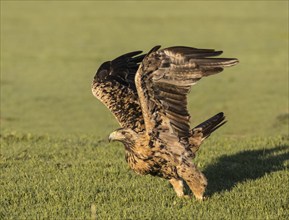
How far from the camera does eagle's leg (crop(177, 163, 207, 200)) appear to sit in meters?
8.67

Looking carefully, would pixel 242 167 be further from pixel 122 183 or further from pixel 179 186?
pixel 179 186

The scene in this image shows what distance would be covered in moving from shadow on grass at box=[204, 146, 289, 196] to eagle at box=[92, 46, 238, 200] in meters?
0.78

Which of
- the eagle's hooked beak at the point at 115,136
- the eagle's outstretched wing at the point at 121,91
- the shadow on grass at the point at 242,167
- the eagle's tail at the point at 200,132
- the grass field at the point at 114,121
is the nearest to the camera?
the eagle's hooked beak at the point at 115,136

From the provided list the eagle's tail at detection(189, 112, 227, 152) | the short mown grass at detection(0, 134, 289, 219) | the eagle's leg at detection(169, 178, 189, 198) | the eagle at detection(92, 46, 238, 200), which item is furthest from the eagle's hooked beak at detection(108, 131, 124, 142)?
the eagle's tail at detection(189, 112, 227, 152)

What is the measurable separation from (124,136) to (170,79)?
0.96 metres

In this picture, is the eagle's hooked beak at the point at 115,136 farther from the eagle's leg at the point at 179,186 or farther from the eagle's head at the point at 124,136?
the eagle's leg at the point at 179,186

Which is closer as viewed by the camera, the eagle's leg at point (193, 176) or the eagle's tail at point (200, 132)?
the eagle's leg at point (193, 176)

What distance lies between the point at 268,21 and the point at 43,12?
15.7m

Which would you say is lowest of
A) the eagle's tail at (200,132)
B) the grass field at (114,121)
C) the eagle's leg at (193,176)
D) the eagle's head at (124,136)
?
the grass field at (114,121)

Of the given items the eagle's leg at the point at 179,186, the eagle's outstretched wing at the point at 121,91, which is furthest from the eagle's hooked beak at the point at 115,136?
the eagle's leg at the point at 179,186

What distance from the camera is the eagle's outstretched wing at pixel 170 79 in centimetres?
823

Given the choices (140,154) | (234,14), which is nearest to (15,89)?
(140,154)

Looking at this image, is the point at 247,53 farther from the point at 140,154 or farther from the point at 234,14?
the point at 140,154

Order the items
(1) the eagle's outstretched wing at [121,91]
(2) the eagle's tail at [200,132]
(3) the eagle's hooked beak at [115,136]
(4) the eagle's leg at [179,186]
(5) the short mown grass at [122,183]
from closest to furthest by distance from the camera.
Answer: (5) the short mown grass at [122,183] → (3) the eagle's hooked beak at [115,136] → (4) the eagle's leg at [179,186] → (2) the eagle's tail at [200,132] → (1) the eagle's outstretched wing at [121,91]
